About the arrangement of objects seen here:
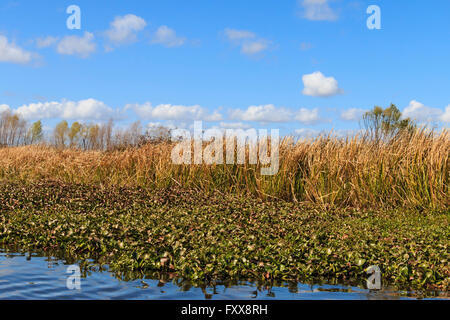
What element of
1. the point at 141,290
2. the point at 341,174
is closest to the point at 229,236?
the point at 141,290

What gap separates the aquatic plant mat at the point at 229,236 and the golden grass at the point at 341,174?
693mm

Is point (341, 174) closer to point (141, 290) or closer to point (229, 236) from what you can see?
point (229, 236)

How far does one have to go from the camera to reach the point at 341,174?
1205 centimetres

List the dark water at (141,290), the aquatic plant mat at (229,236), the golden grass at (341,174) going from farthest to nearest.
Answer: the golden grass at (341,174), the aquatic plant mat at (229,236), the dark water at (141,290)

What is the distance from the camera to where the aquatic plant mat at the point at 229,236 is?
592cm

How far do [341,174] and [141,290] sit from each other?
311 inches

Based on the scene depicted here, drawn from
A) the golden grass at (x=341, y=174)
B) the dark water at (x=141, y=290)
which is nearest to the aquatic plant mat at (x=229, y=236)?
the dark water at (x=141, y=290)

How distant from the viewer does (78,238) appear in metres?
7.33

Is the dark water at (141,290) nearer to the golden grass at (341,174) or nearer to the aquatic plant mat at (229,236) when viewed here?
the aquatic plant mat at (229,236)

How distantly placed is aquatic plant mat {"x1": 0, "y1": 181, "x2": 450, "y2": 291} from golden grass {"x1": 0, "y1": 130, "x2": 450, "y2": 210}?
2.27 ft

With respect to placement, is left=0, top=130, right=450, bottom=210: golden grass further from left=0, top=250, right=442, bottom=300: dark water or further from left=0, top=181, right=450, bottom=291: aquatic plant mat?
left=0, top=250, right=442, bottom=300: dark water

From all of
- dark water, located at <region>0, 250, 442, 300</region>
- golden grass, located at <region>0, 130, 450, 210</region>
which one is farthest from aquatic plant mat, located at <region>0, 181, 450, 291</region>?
golden grass, located at <region>0, 130, 450, 210</region>

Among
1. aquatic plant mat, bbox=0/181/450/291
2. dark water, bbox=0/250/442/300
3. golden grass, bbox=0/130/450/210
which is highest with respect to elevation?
golden grass, bbox=0/130/450/210

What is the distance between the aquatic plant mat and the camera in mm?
5922
